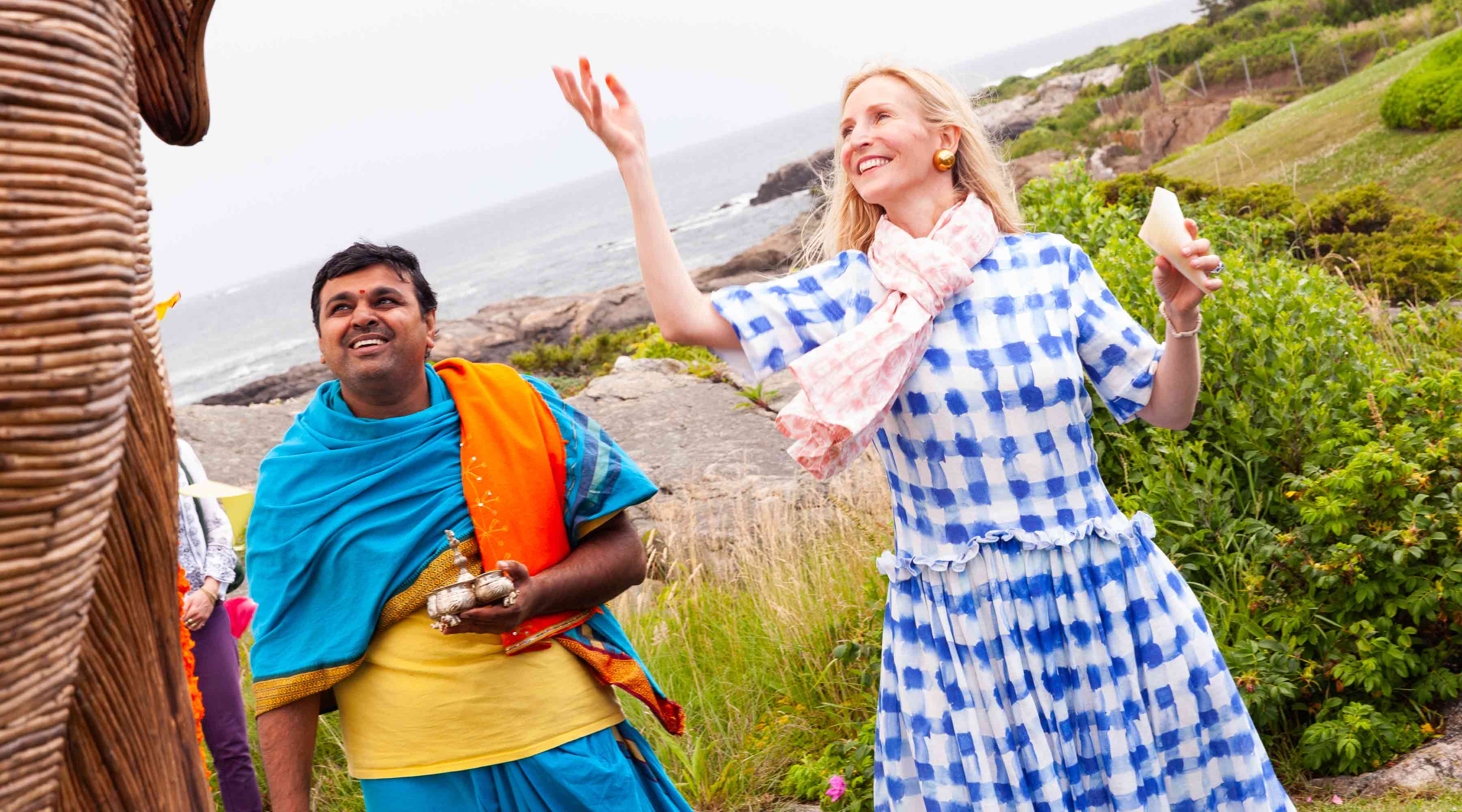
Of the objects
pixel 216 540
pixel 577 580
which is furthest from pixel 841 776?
pixel 216 540

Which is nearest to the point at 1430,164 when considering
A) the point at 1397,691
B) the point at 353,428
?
the point at 1397,691

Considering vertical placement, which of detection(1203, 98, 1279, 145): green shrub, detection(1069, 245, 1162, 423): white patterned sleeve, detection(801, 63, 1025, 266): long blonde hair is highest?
detection(801, 63, 1025, 266): long blonde hair

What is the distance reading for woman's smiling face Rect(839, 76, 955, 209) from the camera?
8.01ft

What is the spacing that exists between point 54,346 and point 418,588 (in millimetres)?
1923

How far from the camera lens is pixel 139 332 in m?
0.92

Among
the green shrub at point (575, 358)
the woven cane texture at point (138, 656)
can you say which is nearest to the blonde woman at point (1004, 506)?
the woven cane texture at point (138, 656)

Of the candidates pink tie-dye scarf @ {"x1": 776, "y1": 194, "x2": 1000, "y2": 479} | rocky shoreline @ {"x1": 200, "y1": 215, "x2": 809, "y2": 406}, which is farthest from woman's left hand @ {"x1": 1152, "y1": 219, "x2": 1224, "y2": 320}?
rocky shoreline @ {"x1": 200, "y1": 215, "x2": 809, "y2": 406}

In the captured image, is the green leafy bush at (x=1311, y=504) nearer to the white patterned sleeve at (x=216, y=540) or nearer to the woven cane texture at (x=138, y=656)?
the woven cane texture at (x=138, y=656)

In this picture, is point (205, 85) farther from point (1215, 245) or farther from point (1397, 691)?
point (1215, 245)

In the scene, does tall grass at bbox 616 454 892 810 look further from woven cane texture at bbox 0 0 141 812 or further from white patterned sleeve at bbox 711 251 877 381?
woven cane texture at bbox 0 0 141 812

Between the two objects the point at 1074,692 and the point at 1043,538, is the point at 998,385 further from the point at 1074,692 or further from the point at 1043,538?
the point at 1074,692

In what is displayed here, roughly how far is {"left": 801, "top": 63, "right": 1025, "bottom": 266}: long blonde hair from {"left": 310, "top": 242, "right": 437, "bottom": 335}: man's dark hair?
100 cm

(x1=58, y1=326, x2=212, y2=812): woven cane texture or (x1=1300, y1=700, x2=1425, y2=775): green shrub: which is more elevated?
(x1=58, y1=326, x2=212, y2=812): woven cane texture

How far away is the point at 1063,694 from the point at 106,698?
6.18 ft
